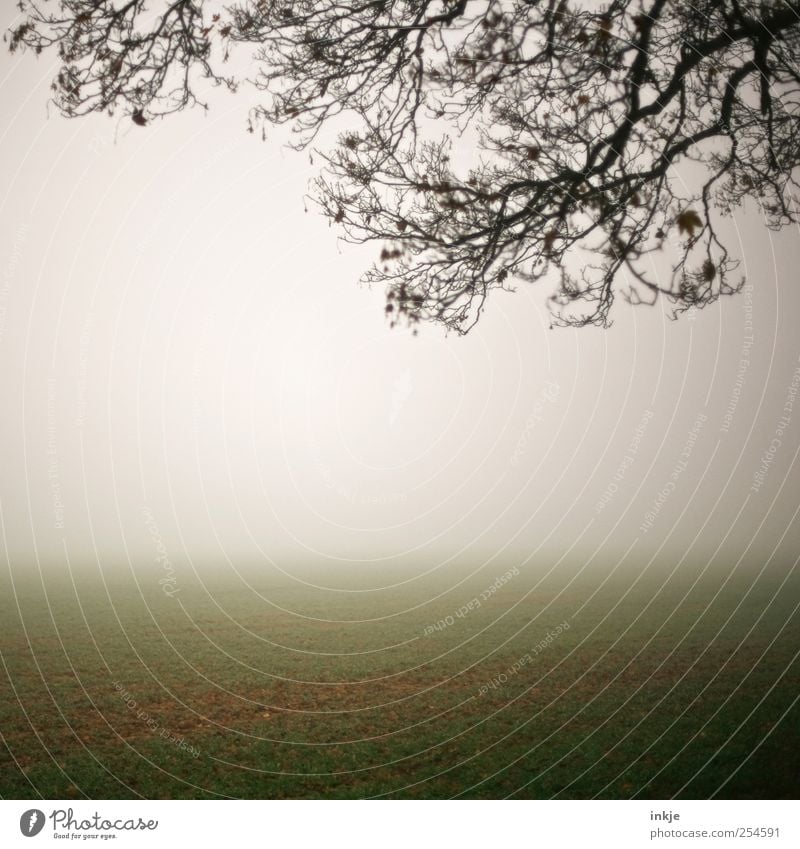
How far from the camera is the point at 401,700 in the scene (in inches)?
322

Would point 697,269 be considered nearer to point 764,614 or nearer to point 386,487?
point 764,614

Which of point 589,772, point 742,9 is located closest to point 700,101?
point 742,9

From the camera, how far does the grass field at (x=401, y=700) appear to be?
577 centimetres

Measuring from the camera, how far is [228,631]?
1279cm

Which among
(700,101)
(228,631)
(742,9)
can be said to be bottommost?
(228,631)

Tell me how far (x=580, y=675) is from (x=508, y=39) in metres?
8.43

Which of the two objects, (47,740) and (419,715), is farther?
(419,715)

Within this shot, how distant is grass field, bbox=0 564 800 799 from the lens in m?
5.77
